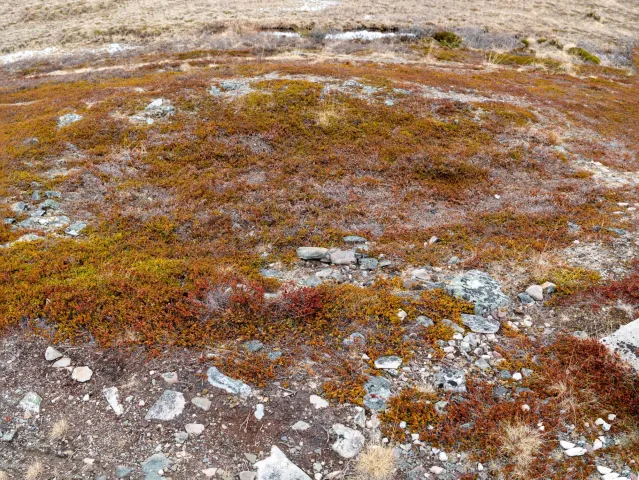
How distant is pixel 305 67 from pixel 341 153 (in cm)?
1109

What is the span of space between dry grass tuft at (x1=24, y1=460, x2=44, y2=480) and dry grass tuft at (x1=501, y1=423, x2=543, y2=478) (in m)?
6.36

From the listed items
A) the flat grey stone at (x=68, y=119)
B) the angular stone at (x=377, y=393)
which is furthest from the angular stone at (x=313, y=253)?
the flat grey stone at (x=68, y=119)

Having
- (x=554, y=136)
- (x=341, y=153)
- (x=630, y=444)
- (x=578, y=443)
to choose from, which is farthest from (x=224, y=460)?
(x=554, y=136)

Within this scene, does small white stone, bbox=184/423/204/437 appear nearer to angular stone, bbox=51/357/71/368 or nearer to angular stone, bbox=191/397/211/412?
angular stone, bbox=191/397/211/412

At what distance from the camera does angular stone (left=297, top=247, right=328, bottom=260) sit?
10.3 metres

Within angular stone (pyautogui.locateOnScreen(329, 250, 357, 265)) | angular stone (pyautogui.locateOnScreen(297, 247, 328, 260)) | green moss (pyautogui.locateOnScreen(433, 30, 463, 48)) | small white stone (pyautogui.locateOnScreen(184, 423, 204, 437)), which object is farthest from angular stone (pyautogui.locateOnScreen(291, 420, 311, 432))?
green moss (pyautogui.locateOnScreen(433, 30, 463, 48))

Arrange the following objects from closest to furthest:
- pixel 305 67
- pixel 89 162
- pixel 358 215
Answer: pixel 358 215, pixel 89 162, pixel 305 67

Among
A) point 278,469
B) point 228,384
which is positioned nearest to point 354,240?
point 228,384

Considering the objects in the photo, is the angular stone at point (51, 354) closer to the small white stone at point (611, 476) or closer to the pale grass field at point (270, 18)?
the small white stone at point (611, 476)

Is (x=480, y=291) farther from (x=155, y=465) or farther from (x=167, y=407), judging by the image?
(x=155, y=465)

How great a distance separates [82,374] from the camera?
23.0 feet

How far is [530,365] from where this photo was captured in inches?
281

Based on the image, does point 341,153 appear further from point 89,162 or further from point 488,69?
point 488,69

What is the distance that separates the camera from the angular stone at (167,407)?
6436 millimetres
